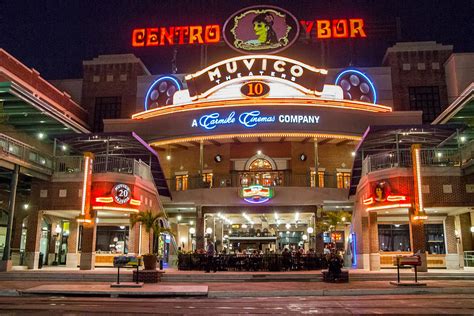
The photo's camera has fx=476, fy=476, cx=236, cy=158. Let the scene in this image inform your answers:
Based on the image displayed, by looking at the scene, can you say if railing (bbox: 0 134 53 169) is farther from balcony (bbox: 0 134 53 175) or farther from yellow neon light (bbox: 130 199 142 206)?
yellow neon light (bbox: 130 199 142 206)

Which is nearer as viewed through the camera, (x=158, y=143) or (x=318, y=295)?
(x=318, y=295)

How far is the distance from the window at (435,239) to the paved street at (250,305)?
56.8 feet

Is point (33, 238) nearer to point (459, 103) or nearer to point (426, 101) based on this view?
point (459, 103)

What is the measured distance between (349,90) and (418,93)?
24.1ft

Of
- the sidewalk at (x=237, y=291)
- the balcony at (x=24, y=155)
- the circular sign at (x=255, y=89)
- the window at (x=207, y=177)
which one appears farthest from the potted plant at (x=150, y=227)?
the circular sign at (x=255, y=89)

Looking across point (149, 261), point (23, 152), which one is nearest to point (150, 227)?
point (149, 261)

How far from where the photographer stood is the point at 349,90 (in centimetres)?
4206

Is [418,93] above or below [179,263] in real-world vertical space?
above

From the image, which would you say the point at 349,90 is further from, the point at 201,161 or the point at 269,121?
the point at 201,161

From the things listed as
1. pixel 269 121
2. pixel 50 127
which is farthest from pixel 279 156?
pixel 50 127

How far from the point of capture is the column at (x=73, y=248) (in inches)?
1308

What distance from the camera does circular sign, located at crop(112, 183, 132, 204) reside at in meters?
29.0

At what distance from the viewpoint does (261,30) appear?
42125 mm

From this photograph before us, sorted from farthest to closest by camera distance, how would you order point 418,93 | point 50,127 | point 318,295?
point 418,93, point 50,127, point 318,295
